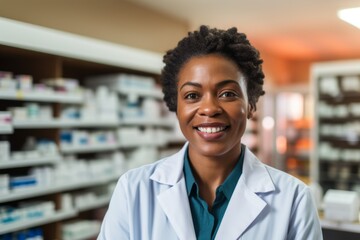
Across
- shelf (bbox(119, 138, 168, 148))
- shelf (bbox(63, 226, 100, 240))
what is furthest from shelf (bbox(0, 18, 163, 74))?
shelf (bbox(63, 226, 100, 240))

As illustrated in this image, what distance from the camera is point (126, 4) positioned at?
405cm

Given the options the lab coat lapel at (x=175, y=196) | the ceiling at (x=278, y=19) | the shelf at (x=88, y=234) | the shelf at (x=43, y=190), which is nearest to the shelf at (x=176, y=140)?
the shelf at (x=43, y=190)

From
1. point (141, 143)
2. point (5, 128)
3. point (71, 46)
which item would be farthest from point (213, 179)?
point (141, 143)

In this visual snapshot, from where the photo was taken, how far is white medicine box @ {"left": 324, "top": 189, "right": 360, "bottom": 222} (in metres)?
2.43

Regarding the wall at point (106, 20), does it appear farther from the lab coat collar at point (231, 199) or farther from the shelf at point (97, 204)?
the lab coat collar at point (231, 199)

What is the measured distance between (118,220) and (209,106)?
0.44 meters

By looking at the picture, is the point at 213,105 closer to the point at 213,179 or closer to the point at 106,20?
the point at 213,179

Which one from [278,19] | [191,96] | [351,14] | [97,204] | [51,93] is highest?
[278,19]

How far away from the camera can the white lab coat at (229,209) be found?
3.73ft

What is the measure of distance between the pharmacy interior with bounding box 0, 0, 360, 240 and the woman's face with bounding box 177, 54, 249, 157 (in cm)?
163

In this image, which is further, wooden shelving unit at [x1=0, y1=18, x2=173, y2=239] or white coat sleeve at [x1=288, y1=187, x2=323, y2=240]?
wooden shelving unit at [x1=0, y1=18, x2=173, y2=239]

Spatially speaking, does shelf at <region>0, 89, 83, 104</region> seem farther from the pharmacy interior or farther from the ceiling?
the ceiling

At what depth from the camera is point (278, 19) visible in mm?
4891

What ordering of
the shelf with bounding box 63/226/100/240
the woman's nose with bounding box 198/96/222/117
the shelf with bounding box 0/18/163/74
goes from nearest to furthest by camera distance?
the woman's nose with bounding box 198/96/222/117 < the shelf with bounding box 0/18/163/74 < the shelf with bounding box 63/226/100/240
